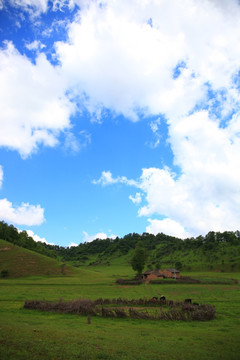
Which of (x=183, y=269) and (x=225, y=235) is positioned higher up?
(x=225, y=235)

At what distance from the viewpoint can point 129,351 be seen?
13.8 meters

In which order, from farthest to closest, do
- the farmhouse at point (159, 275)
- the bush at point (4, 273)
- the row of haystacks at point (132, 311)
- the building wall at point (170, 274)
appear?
the building wall at point (170, 274) → the farmhouse at point (159, 275) → the bush at point (4, 273) → the row of haystacks at point (132, 311)

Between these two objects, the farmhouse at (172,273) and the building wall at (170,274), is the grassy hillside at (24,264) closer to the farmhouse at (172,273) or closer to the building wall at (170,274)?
the building wall at (170,274)

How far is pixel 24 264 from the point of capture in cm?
9419

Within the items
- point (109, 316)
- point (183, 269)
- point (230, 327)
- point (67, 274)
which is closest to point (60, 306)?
point (109, 316)

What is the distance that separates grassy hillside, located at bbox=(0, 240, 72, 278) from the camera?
88.0 m

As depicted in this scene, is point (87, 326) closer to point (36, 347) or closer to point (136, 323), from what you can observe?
point (136, 323)

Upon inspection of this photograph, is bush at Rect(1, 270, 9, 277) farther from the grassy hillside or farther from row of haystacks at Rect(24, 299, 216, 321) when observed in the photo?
row of haystacks at Rect(24, 299, 216, 321)

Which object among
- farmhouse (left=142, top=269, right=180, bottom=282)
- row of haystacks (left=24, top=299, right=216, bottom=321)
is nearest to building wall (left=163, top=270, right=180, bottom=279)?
farmhouse (left=142, top=269, right=180, bottom=282)

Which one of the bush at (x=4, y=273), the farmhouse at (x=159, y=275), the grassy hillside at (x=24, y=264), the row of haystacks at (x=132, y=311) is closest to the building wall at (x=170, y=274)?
the farmhouse at (x=159, y=275)

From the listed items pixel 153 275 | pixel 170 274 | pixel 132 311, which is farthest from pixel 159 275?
Result: pixel 132 311

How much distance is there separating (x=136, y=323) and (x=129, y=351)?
1036 centimetres

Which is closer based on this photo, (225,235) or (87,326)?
(87,326)

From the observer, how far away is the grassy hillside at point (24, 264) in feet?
289
